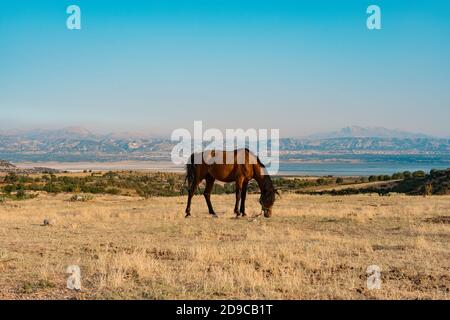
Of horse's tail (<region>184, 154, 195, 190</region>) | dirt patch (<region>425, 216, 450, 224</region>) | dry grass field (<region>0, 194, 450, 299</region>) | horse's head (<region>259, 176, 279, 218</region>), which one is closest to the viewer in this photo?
dry grass field (<region>0, 194, 450, 299</region>)

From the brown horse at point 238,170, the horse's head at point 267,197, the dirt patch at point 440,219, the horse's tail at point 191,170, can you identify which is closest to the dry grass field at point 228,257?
the dirt patch at point 440,219

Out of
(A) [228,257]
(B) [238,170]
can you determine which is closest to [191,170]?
(B) [238,170]

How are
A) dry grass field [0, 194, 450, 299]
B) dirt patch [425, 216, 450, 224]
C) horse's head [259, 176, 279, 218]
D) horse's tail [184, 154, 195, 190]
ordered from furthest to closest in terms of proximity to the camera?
horse's tail [184, 154, 195, 190]
horse's head [259, 176, 279, 218]
dirt patch [425, 216, 450, 224]
dry grass field [0, 194, 450, 299]

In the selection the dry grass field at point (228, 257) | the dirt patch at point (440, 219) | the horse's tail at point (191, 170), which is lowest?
the dirt patch at point (440, 219)

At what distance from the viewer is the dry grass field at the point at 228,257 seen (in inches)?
354

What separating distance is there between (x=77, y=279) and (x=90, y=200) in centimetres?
2666

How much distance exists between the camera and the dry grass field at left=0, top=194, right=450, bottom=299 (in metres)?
8.99

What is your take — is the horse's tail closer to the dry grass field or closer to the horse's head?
the dry grass field

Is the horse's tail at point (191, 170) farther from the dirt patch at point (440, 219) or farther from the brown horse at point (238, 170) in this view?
the dirt patch at point (440, 219)

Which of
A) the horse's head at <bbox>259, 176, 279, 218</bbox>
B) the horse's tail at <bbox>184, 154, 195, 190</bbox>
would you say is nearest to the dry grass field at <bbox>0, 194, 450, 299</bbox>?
the horse's head at <bbox>259, 176, 279, 218</bbox>

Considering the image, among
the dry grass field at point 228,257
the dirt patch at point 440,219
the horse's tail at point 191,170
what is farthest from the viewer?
the horse's tail at point 191,170

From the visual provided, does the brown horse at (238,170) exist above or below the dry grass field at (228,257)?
above
